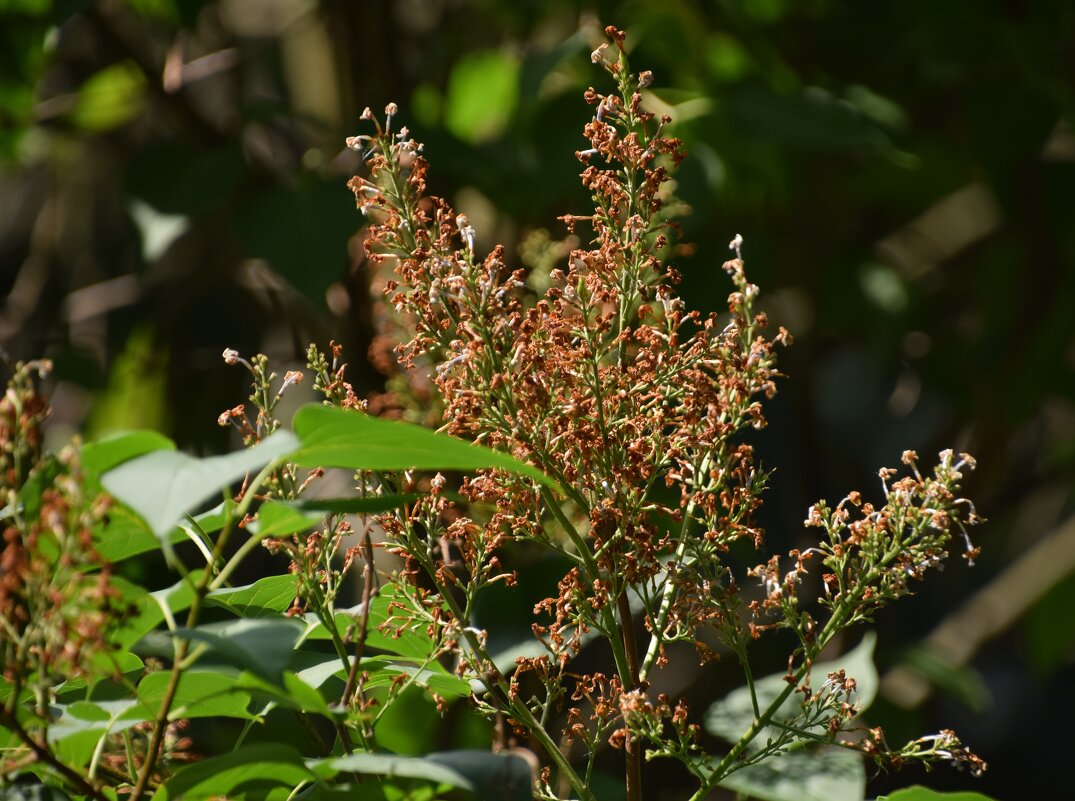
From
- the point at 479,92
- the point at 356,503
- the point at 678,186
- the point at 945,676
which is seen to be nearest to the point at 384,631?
the point at 356,503

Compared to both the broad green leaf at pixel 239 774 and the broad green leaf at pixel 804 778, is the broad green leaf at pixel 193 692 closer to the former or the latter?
the broad green leaf at pixel 239 774

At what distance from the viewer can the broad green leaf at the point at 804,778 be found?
56cm

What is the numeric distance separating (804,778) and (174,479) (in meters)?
0.39

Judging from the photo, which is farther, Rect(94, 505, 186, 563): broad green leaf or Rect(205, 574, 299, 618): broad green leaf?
Rect(205, 574, 299, 618): broad green leaf

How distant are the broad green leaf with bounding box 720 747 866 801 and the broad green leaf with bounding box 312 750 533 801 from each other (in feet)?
0.76

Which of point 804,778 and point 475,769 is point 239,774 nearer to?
point 475,769

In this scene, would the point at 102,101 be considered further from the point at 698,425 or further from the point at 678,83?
the point at 698,425

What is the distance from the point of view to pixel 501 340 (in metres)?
0.42

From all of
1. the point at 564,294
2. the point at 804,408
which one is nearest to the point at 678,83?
the point at 804,408

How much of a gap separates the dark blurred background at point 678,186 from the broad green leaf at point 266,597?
516mm

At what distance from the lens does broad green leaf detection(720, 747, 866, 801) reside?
56 centimetres

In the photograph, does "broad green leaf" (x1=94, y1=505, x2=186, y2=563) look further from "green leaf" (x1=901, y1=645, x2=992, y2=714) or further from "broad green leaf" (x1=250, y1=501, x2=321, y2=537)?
"green leaf" (x1=901, y1=645, x2=992, y2=714)

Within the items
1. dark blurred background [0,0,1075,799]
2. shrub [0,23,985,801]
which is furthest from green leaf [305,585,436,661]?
dark blurred background [0,0,1075,799]

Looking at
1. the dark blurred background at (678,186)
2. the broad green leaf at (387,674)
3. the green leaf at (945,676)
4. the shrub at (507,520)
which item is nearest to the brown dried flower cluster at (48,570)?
the shrub at (507,520)
